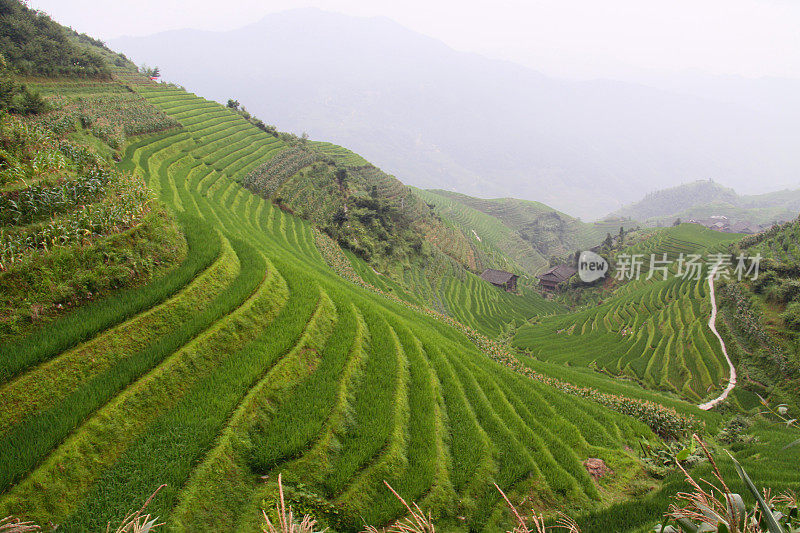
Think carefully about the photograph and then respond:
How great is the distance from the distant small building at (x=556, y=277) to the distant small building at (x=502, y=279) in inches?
322

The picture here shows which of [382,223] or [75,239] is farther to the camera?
[382,223]

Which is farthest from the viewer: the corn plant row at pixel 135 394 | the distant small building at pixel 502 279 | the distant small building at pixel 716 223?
the distant small building at pixel 716 223

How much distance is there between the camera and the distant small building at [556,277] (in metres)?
56.2

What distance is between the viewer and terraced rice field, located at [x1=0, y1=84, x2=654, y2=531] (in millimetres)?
4645

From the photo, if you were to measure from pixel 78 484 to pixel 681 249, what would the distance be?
59.8 meters

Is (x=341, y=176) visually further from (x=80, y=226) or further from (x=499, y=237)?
(x=499, y=237)

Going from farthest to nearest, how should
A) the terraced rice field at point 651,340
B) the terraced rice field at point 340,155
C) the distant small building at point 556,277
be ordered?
1. the distant small building at point 556,277
2. the terraced rice field at point 340,155
3. the terraced rice field at point 651,340

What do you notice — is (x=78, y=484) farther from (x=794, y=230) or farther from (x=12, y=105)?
(x=794, y=230)

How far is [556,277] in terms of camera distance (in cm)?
5669

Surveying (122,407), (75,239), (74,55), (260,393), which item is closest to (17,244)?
(75,239)

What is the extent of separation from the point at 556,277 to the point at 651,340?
33885 millimetres

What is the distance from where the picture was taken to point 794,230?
29.7 meters

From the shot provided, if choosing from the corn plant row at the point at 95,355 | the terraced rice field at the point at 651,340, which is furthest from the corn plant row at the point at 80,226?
the terraced rice field at the point at 651,340

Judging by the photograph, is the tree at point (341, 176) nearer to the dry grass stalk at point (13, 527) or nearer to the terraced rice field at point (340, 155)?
the terraced rice field at point (340, 155)
